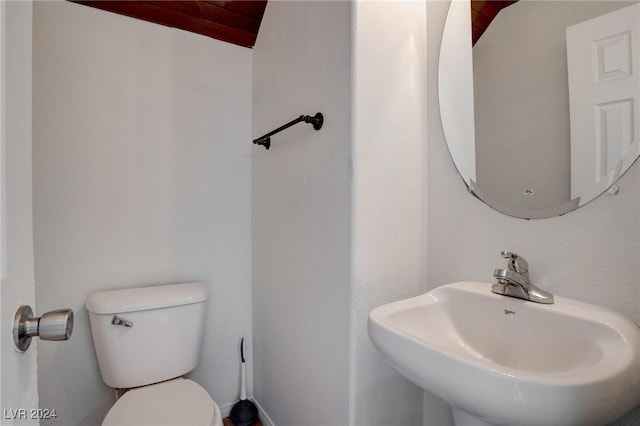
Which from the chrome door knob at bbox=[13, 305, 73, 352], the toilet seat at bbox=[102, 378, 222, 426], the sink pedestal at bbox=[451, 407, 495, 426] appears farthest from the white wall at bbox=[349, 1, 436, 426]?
the chrome door knob at bbox=[13, 305, 73, 352]

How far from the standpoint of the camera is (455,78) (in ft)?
3.25

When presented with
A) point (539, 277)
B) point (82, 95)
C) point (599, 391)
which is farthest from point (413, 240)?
point (82, 95)

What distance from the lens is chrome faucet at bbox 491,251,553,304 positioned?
29.3 inches

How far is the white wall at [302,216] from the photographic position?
959 millimetres

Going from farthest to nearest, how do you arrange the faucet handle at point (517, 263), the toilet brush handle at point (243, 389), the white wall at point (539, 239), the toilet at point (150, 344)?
the toilet brush handle at point (243, 389), the toilet at point (150, 344), the faucet handle at point (517, 263), the white wall at point (539, 239)

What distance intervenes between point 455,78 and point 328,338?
93cm

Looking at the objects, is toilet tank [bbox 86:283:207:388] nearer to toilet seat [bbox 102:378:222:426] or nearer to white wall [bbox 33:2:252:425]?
toilet seat [bbox 102:378:222:426]

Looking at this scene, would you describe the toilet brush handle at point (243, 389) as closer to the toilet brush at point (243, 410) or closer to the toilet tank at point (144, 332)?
the toilet brush at point (243, 410)

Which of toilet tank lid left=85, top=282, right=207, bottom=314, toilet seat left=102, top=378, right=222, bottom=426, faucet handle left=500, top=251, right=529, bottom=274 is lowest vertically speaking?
toilet seat left=102, top=378, right=222, bottom=426

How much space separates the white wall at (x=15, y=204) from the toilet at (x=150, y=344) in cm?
63

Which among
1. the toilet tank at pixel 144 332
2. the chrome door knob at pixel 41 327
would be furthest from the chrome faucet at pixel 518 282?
the toilet tank at pixel 144 332

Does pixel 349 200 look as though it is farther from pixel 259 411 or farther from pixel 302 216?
pixel 259 411

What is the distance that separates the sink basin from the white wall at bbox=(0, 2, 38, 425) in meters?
0.61

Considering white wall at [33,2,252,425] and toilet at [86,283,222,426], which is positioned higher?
white wall at [33,2,252,425]
